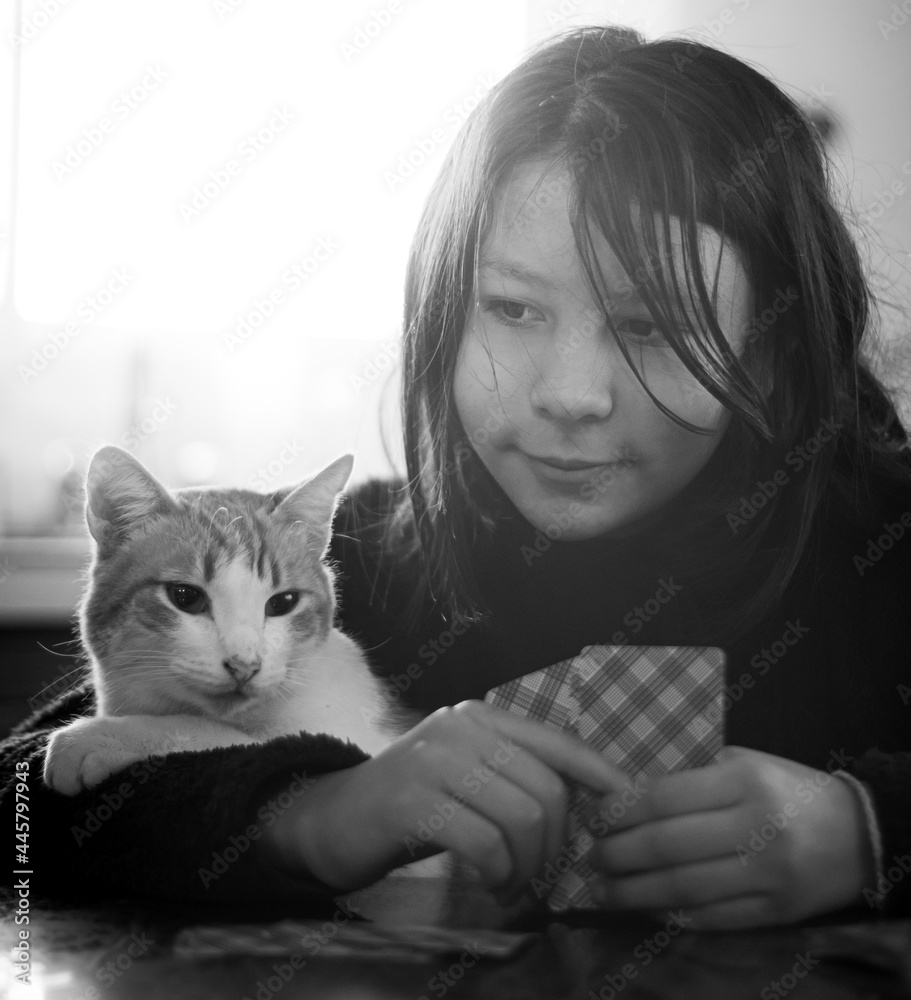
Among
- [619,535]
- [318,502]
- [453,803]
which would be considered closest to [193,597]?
[318,502]

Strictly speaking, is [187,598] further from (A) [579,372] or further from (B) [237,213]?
(B) [237,213]

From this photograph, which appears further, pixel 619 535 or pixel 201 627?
pixel 619 535

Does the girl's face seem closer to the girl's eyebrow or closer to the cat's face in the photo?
the girl's eyebrow

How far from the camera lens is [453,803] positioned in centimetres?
45

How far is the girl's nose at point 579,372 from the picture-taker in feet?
1.84

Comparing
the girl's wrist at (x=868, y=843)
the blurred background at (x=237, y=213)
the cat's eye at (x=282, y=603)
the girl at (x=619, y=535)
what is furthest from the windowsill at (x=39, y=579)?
the girl's wrist at (x=868, y=843)

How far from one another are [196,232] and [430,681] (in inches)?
20.5

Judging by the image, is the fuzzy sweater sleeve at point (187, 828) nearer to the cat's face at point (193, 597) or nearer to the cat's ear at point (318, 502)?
the cat's face at point (193, 597)

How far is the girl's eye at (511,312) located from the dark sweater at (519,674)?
21cm

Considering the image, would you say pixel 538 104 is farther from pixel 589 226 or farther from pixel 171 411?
pixel 171 411

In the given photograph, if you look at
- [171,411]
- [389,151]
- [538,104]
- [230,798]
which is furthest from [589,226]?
[171,411]

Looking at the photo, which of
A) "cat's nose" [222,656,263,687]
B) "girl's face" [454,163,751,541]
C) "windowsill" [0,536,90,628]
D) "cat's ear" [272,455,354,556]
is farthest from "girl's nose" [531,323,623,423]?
"windowsill" [0,536,90,628]

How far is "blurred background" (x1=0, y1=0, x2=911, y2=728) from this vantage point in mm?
745

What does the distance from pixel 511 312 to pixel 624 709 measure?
0.92ft
